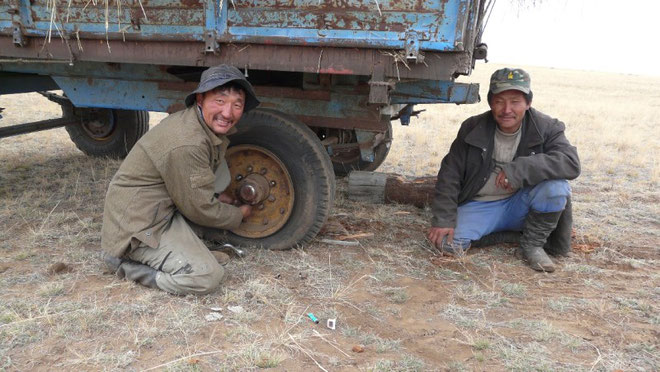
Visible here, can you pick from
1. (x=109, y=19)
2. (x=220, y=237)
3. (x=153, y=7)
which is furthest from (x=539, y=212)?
(x=109, y=19)

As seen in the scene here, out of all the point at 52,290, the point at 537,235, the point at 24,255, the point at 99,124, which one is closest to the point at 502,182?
the point at 537,235

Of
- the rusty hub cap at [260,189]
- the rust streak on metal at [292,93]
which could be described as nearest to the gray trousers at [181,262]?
the rusty hub cap at [260,189]

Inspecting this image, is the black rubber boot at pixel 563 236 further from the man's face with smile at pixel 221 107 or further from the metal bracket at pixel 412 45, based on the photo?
the man's face with smile at pixel 221 107

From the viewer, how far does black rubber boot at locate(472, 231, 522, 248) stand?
13.5 feet

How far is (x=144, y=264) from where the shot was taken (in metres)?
3.13

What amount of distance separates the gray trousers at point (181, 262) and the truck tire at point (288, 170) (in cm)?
62

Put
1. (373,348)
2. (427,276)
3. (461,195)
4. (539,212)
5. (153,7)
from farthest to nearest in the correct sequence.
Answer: (461,195) < (539,212) < (427,276) < (153,7) < (373,348)

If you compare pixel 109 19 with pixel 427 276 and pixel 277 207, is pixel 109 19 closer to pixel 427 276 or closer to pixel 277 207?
pixel 277 207

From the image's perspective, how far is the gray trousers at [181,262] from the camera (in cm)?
297

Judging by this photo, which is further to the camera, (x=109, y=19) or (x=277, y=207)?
(x=277, y=207)

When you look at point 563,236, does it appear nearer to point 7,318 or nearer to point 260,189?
point 260,189

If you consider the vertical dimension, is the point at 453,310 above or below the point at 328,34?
below

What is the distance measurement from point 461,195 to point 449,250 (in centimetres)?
48

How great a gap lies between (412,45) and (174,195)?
1.73 meters
